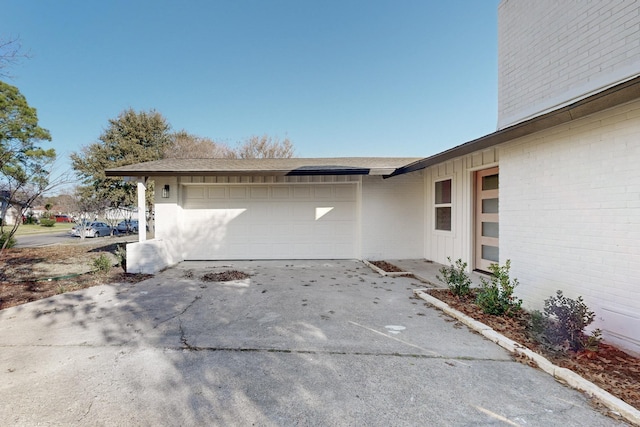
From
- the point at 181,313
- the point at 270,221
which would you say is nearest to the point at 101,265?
the point at 181,313

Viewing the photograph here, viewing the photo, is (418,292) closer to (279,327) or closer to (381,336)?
(381,336)

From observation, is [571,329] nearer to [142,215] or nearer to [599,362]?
[599,362]

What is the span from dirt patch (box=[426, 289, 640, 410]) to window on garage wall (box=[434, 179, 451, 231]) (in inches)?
167

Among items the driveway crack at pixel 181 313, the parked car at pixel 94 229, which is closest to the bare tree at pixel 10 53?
the driveway crack at pixel 181 313

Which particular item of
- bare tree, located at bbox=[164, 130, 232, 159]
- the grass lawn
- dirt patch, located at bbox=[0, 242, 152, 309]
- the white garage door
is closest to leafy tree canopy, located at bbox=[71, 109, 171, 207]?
bare tree, located at bbox=[164, 130, 232, 159]

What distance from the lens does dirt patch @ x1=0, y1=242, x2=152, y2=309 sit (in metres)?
5.38

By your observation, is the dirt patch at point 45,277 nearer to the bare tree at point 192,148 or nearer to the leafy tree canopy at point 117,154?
the leafy tree canopy at point 117,154

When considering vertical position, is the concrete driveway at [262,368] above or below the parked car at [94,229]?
below

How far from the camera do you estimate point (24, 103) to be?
1240cm

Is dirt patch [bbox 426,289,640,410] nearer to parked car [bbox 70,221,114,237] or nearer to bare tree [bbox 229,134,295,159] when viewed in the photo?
bare tree [bbox 229,134,295,159]

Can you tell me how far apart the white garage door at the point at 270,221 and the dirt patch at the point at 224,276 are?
201cm

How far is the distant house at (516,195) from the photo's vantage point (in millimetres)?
3137

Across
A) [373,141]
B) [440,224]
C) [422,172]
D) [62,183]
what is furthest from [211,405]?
[373,141]

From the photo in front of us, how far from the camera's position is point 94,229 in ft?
64.8
